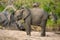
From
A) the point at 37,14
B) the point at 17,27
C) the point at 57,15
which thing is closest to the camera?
the point at 37,14

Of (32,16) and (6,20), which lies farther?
(6,20)

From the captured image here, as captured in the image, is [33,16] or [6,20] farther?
[6,20]

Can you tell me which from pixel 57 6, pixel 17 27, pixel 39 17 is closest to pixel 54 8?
pixel 57 6

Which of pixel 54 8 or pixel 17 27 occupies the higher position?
pixel 54 8

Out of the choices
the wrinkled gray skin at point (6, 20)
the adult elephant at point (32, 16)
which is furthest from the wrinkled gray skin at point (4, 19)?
the adult elephant at point (32, 16)

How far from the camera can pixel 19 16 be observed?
10.3 m

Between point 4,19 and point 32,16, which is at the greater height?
point 32,16

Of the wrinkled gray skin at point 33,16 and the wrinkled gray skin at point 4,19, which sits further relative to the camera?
the wrinkled gray skin at point 4,19

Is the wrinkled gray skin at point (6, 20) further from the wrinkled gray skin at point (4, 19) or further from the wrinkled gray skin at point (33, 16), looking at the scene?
the wrinkled gray skin at point (33, 16)

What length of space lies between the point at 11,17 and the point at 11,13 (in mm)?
386

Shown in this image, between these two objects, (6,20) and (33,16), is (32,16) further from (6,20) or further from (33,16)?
(6,20)

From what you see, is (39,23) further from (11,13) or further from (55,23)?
(11,13)

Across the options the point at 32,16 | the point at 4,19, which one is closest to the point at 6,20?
the point at 4,19

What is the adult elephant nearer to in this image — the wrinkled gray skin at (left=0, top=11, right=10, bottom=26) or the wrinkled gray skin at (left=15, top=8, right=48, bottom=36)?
the wrinkled gray skin at (left=15, top=8, right=48, bottom=36)
